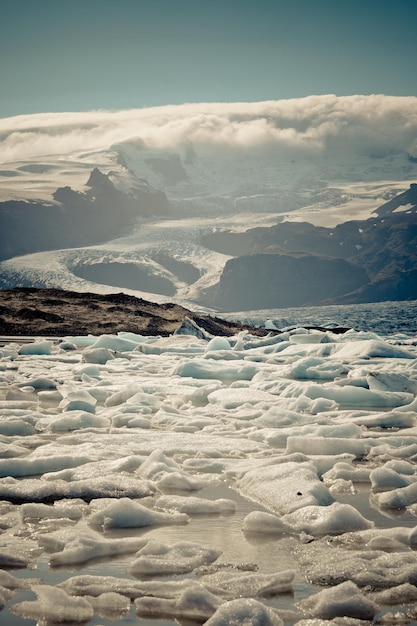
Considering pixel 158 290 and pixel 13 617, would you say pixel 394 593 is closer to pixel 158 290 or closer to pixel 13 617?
pixel 13 617

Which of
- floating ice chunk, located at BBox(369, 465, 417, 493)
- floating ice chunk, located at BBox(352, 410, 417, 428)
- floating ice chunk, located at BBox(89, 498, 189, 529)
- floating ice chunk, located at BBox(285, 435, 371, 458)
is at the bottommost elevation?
floating ice chunk, located at BBox(352, 410, 417, 428)

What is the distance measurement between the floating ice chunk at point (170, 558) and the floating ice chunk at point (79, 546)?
153 mm

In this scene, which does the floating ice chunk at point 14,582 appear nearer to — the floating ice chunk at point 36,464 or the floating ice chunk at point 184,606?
the floating ice chunk at point 184,606

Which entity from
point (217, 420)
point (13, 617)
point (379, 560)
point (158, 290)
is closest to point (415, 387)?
point (217, 420)

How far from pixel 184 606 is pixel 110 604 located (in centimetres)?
37

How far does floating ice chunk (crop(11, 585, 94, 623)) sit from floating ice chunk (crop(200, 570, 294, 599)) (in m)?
0.66

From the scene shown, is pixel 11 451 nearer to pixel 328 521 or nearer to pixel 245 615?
pixel 328 521

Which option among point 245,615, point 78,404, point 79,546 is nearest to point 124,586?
point 79,546

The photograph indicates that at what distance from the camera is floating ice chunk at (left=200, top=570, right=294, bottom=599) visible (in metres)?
3.62

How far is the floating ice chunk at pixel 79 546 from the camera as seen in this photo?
4090 millimetres

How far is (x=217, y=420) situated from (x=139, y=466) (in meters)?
2.90

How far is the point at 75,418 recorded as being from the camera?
8578 millimetres

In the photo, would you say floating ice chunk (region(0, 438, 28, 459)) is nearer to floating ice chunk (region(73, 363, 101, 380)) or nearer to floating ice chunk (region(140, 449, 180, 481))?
floating ice chunk (region(140, 449, 180, 481))

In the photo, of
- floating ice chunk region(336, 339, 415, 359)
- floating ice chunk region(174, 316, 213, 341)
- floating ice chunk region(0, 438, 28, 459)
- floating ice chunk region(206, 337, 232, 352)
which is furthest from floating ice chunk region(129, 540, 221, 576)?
floating ice chunk region(174, 316, 213, 341)
